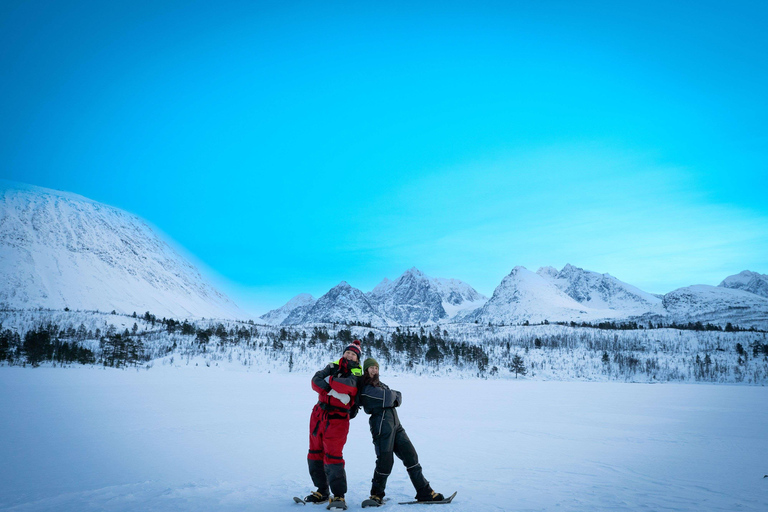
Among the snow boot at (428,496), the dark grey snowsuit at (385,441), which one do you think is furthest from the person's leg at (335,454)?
the snow boot at (428,496)

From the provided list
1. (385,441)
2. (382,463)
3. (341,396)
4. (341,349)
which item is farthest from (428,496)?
(341,349)

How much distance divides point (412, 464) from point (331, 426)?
1.33 meters

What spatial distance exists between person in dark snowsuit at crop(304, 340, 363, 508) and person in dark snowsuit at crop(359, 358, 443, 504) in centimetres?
24

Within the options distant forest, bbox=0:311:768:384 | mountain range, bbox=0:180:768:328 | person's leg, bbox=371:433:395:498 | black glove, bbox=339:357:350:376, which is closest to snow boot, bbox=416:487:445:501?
person's leg, bbox=371:433:395:498

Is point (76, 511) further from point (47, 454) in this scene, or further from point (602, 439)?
point (602, 439)

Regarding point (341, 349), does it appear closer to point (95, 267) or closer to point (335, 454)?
point (335, 454)

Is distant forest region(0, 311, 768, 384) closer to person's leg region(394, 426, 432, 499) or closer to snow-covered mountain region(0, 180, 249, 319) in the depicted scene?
snow-covered mountain region(0, 180, 249, 319)

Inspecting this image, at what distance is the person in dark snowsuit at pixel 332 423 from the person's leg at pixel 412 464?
796 millimetres

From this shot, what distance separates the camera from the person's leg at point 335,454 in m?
5.45

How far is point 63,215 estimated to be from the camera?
141m

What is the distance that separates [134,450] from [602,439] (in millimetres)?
12793

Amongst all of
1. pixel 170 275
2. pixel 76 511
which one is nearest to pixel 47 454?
pixel 76 511

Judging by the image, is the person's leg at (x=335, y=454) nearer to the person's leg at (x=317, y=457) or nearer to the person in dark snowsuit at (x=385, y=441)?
the person's leg at (x=317, y=457)

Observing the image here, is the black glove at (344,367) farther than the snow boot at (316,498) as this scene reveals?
Yes
